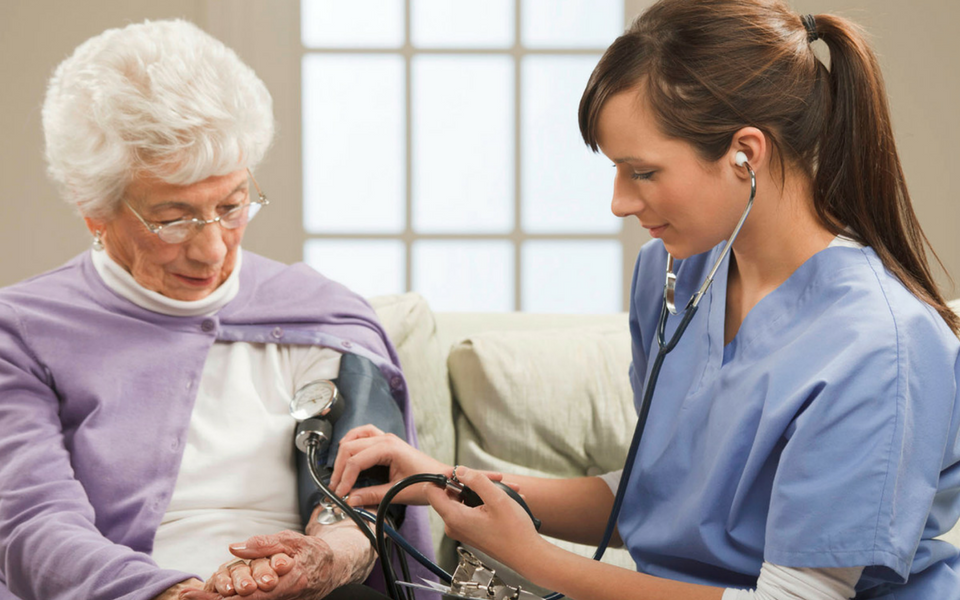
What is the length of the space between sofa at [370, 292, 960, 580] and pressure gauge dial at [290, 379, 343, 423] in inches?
19.7

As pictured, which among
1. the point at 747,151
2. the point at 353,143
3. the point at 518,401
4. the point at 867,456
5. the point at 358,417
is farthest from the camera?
the point at 353,143

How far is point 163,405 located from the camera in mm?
1323

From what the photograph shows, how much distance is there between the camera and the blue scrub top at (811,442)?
86 cm

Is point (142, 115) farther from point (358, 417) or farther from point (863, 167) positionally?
point (863, 167)

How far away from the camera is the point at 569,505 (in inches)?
50.6

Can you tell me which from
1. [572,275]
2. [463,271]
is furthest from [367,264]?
[572,275]

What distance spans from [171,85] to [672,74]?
0.74 m

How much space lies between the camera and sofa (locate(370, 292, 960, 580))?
1786 millimetres

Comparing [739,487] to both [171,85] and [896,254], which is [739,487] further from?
[171,85]

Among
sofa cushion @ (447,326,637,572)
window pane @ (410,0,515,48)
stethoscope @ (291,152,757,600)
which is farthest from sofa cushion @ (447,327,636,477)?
window pane @ (410,0,515,48)

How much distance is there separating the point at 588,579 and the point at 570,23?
211cm

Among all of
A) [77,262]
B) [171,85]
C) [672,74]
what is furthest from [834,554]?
[77,262]

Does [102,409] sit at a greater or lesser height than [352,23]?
lesser

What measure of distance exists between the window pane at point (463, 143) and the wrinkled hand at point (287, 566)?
1.78 m
